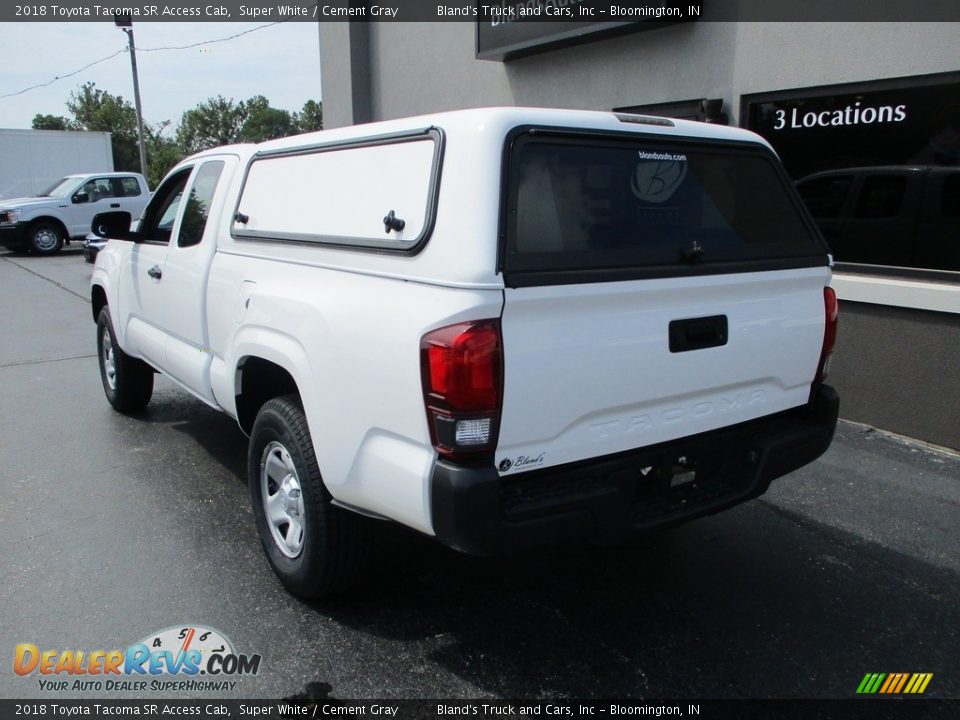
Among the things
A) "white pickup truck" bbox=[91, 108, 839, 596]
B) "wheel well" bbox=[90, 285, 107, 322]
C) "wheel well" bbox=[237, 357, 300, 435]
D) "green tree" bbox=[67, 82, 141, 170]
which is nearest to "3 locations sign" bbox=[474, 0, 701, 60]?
"white pickup truck" bbox=[91, 108, 839, 596]

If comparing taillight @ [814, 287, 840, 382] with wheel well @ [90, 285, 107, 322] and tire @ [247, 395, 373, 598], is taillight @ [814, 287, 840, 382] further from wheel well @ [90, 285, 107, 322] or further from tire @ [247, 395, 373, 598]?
wheel well @ [90, 285, 107, 322]

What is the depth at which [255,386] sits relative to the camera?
149 inches

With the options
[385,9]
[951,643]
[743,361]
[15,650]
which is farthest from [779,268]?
[385,9]

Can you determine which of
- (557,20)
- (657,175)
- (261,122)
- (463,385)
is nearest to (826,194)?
(557,20)

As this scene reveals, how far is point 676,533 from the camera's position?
13.5 ft

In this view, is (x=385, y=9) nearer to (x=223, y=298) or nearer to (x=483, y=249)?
(x=223, y=298)

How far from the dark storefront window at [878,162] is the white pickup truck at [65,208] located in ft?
55.0

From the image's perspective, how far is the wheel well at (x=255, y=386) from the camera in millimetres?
3584

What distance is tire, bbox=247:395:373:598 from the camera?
3.10m

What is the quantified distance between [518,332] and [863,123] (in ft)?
14.5

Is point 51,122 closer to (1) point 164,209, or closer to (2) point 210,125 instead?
(2) point 210,125

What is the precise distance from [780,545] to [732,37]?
171 inches

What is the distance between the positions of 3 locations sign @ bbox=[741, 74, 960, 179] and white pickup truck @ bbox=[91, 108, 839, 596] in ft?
8.33

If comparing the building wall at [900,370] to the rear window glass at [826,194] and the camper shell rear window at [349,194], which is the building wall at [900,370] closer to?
the rear window glass at [826,194]
